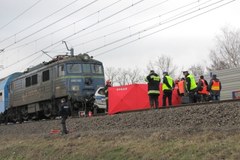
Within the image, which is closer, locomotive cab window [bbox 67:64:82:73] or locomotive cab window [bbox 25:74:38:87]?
locomotive cab window [bbox 67:64:82:73]

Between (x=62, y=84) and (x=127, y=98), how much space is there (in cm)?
A: 712

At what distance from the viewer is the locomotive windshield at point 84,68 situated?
24688 mm

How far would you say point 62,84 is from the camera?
24344 mm

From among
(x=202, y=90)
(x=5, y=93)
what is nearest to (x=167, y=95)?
(x=202, y=90)

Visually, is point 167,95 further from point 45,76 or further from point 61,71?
point 45,76

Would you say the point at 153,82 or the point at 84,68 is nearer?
the point at 153,82

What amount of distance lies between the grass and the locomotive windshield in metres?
7.22

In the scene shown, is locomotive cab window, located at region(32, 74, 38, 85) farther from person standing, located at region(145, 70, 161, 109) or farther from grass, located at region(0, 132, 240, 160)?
person standing, located at region(145, 70, 161, 109)

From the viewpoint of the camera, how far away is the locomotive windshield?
2469 cm

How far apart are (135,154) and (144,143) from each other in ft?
2.00

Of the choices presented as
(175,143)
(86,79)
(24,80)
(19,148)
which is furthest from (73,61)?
(175,143)

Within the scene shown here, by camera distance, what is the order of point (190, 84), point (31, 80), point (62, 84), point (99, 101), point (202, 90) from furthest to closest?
point (31, 80) → point (62, 84) → point (99, 101) → point (202, 90) → point (190, 84)

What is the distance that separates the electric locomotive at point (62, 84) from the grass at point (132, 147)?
635 centimetres

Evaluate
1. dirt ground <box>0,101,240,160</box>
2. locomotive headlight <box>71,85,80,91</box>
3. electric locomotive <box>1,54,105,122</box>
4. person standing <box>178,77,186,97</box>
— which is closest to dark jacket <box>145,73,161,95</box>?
dirt ground <box>0,101,240,160</box>
